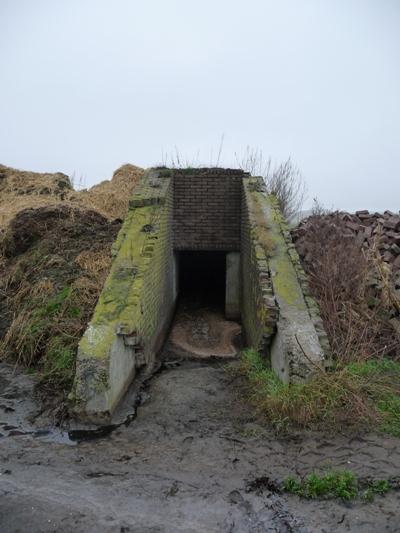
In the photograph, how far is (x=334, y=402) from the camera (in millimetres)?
4887

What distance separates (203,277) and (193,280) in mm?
278

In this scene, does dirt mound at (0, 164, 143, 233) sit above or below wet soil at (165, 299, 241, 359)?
above

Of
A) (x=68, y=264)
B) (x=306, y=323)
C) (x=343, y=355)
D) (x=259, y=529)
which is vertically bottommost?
(x=259, y=529)

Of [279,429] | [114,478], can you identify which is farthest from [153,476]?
[279,429]

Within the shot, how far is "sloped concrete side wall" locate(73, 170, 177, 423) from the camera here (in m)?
5.02

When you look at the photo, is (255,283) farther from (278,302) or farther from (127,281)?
(127,281)

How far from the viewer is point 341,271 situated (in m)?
7.91

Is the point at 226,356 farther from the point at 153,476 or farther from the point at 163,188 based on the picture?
the point at 153,476

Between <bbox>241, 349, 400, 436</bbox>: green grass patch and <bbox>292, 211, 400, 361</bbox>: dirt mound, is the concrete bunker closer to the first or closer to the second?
<bbox>241, 349, 400, 436</bbox>: green grass patch

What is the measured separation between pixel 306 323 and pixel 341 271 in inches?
102

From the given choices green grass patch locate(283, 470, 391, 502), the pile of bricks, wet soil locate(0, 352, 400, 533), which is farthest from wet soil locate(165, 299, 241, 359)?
green grass patch locate(283, 470, 391, 502)

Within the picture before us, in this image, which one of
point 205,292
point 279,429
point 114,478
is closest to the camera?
point 114,478

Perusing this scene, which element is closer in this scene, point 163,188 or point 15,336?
point 15,336

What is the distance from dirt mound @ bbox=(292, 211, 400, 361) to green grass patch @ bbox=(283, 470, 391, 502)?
1991 millimetres
